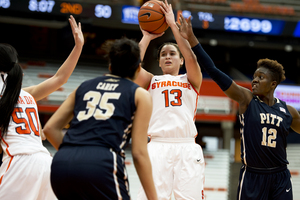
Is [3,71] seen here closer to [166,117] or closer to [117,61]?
[117,61]

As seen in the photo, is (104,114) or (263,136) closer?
(104,114)

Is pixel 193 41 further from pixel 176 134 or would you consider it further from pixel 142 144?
pixel 142 144

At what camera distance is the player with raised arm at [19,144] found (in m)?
3.39

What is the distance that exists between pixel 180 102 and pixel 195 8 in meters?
10.5

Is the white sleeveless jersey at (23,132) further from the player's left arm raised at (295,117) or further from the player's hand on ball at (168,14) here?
the player's left arm raised at (295,117)

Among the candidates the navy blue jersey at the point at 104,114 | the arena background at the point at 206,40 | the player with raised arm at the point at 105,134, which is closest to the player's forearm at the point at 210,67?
the player with raised arm at the point at 105,134

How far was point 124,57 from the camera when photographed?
110 inches

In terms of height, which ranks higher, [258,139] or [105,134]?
[105,134]

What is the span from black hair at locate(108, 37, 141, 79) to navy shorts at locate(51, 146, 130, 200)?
2.10 ft

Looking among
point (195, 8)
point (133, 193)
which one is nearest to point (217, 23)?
point (195, 8)

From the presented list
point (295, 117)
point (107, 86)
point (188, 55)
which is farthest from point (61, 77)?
point (295, 117)

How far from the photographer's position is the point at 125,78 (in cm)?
287

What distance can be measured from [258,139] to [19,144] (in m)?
2.68

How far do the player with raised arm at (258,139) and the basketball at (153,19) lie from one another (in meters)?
0.47
